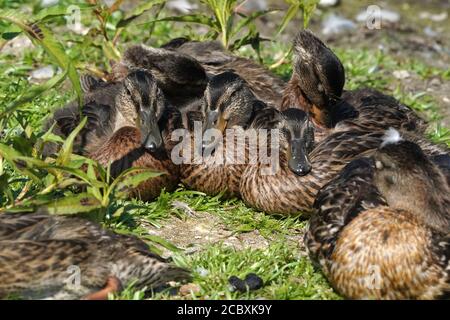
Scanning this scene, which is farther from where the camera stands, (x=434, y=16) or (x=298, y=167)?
(x=434, y=16)

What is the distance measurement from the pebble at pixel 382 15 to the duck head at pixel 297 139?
218 inches

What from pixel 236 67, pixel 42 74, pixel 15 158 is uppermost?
pixel 42 74

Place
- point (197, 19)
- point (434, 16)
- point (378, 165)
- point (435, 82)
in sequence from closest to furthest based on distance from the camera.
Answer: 1. point (378, 165)
2. point (197, 19)
3. point (435, 82)
4. point (434, 16)

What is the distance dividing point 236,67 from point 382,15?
470 centimetres

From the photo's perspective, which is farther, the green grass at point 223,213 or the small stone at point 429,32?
the small stone at point 429,32

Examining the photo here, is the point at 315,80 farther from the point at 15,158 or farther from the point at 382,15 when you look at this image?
the point at 382,15

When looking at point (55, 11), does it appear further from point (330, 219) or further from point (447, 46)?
point (447, 46)

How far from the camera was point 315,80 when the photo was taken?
7883 mm

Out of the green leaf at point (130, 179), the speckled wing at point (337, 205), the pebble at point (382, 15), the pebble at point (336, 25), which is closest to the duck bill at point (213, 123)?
the green leaf at point (130, 179)

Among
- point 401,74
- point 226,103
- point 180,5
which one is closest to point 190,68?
point 226,103

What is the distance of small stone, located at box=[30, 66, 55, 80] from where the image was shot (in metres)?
9.25

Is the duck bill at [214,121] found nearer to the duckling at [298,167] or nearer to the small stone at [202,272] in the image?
the duckling at [298,167]

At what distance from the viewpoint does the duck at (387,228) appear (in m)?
5.43
